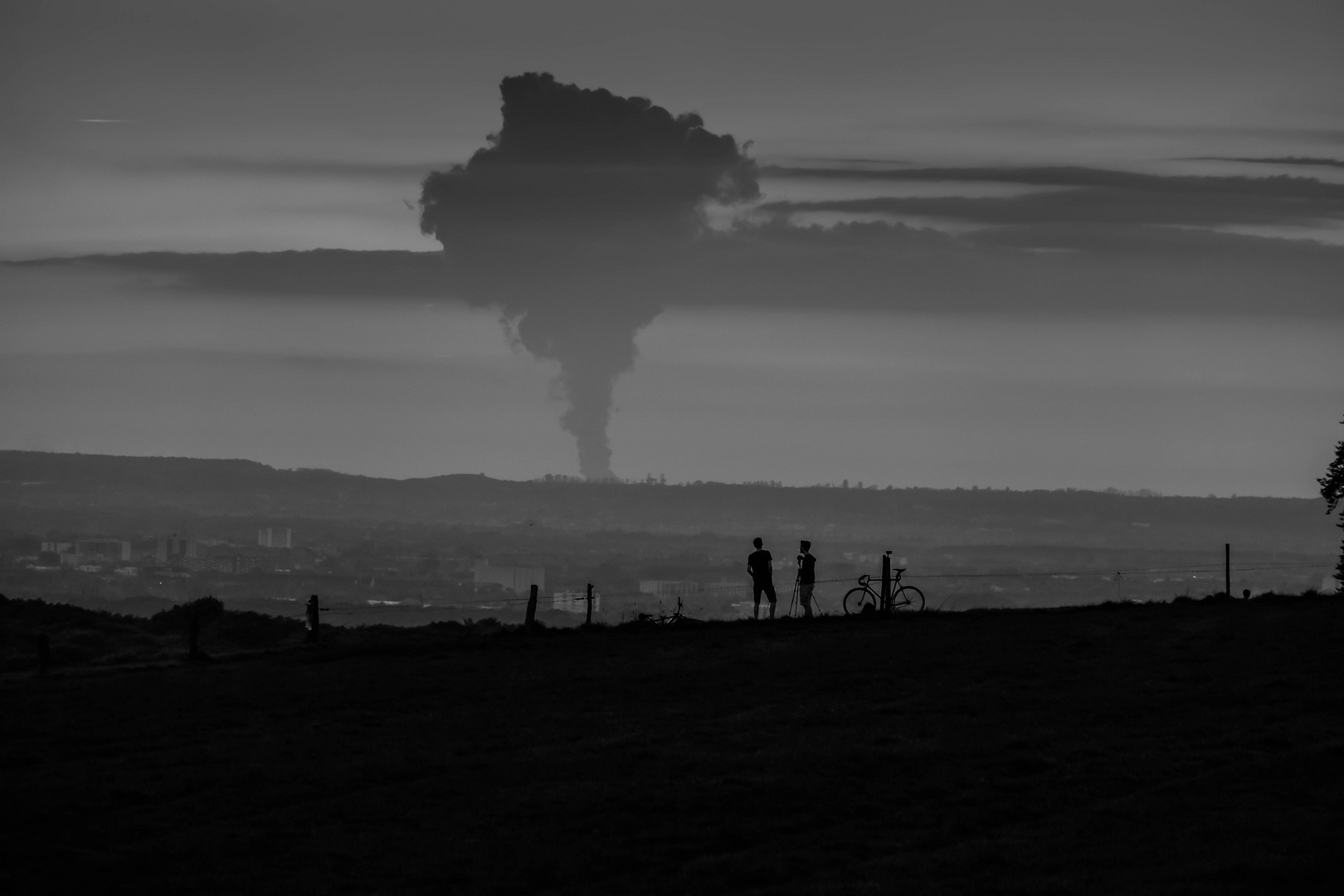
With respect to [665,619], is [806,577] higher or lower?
higher

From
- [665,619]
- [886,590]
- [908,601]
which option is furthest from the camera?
[908,601]

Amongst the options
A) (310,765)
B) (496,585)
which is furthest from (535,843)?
(496,585)

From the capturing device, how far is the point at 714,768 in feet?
84.6

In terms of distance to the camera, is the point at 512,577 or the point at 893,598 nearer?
the point at 893,598

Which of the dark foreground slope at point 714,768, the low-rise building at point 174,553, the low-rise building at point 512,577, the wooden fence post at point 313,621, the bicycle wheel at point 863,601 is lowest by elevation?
the dark foreground slope at point 714,768

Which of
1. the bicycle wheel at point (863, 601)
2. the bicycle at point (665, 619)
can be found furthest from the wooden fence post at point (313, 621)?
the bicycle wheel at point (863, 601)

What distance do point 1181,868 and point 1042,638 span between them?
2187 cm

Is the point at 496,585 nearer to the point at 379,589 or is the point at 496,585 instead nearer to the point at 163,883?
the point at 379,589

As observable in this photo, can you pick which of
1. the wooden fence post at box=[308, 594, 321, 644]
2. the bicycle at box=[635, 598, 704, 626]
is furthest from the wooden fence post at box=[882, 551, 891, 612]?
the wooden fence post at box=[308, 594, 321, 644]

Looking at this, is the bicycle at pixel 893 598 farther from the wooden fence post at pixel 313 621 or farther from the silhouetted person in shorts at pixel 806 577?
the wooden fence post at pixel 313 621

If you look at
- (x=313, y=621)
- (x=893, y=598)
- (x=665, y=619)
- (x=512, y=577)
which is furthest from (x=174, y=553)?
(x=893, y=598)

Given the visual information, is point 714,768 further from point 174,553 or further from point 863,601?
point 174,553

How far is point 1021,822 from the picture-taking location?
22016 mm

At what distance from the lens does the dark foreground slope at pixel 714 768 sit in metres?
19.8
